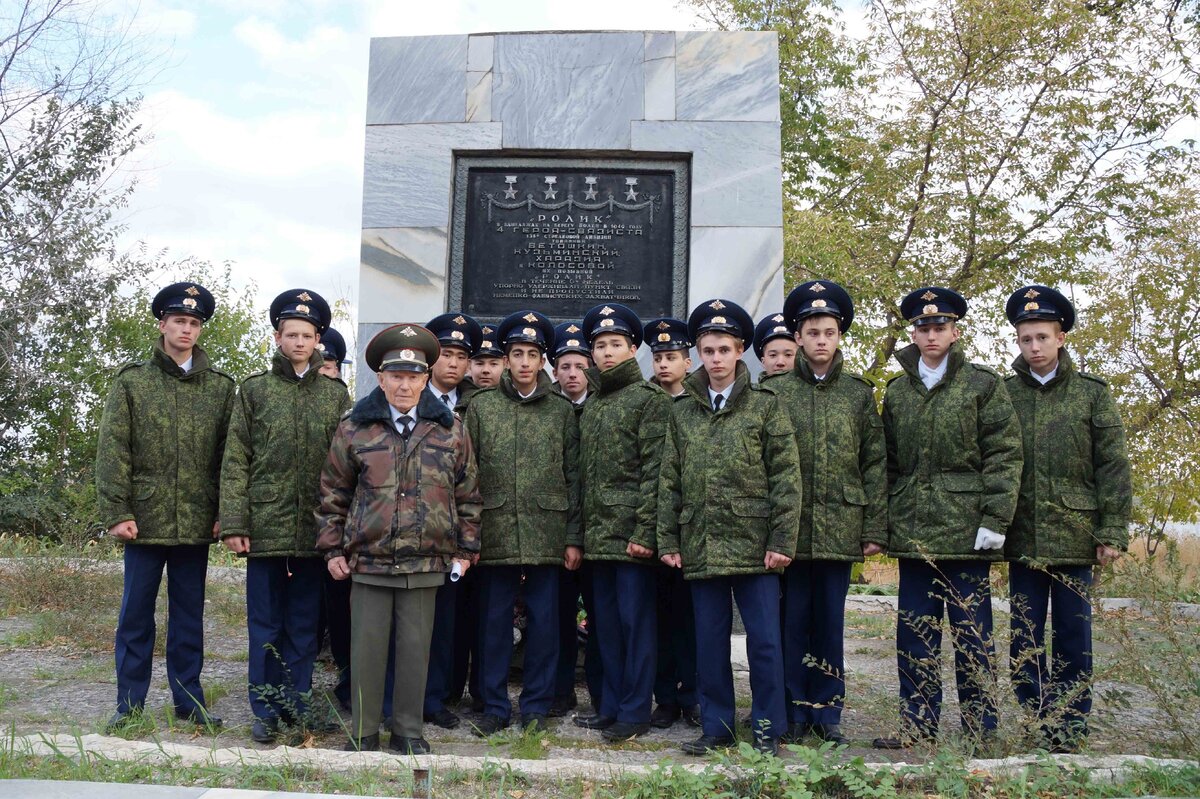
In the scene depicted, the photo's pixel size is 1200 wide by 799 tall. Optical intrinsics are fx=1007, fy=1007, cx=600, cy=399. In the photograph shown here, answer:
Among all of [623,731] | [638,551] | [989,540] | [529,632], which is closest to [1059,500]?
[989,540]

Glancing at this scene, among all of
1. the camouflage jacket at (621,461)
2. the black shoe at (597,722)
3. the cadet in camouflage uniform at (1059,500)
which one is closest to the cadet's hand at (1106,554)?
the cadet in camouflage uniform at (1059,500)

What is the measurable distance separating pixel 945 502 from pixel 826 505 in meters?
0.50

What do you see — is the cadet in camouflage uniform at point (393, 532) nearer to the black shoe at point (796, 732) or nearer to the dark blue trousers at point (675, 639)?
the dark blue trousers at point (675, 639)

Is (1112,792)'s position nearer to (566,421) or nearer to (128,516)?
(566,421)

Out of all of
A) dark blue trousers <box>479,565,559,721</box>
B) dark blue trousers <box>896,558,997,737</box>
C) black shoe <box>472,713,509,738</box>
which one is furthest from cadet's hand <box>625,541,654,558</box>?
dark blue trousers <box>896,558,997,737</box>

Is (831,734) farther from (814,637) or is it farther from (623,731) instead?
(623,731)

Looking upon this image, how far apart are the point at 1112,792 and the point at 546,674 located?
95.8 inches

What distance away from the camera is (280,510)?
177 inches

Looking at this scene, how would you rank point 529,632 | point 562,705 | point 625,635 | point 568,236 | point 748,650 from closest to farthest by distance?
point 748,650, point 625,635, point 529,632, point 562,705, point 568,236

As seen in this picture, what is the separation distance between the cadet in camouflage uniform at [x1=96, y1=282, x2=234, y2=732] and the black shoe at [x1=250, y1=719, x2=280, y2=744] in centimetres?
28

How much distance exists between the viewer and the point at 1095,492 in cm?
441

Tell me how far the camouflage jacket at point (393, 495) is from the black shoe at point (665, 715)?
1.26 meters

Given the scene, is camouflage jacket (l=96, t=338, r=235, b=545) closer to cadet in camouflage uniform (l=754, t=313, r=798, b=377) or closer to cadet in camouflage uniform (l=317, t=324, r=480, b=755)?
cadet in camouflage uniform (l=317, t=324, r=480, b=755)

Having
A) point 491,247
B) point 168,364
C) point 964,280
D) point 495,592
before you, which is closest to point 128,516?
point 168,364
